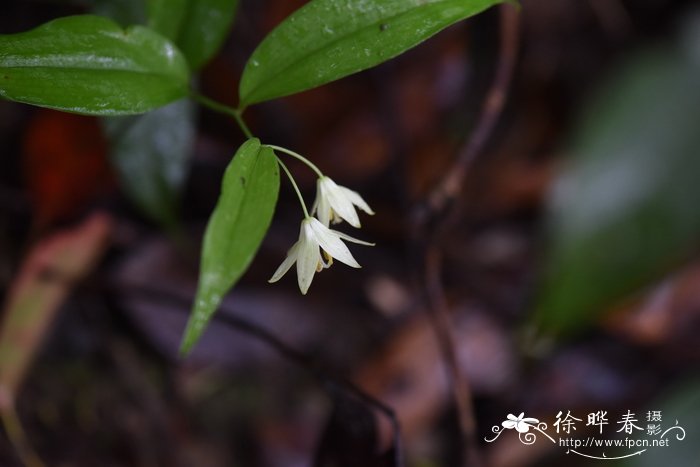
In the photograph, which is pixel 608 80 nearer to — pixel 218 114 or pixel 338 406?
pixel 218 114

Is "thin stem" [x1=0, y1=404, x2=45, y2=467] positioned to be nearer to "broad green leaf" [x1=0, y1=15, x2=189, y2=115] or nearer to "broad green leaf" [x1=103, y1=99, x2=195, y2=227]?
"broad green leaf" [x1=103, y1=99, x2=195, y2=227]

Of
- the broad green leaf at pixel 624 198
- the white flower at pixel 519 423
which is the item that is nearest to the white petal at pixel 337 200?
the broad green leaf at pixel 624 198

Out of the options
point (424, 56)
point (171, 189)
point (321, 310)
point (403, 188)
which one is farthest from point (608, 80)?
point (171, 189)

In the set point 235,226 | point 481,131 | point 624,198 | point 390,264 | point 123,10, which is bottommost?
point 235,226

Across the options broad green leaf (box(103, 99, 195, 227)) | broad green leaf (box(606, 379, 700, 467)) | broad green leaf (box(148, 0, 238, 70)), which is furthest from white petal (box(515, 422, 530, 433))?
broad green leaf (box(148, 0, 238, 70))

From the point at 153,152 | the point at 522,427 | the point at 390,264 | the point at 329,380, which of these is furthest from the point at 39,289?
the point at 522,427

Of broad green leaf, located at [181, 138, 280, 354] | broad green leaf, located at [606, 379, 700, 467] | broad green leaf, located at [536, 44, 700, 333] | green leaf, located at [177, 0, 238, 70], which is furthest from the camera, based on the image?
broad green leaf, located at [536, 44, 700, 333]

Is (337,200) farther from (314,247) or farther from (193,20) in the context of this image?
(193,20)
